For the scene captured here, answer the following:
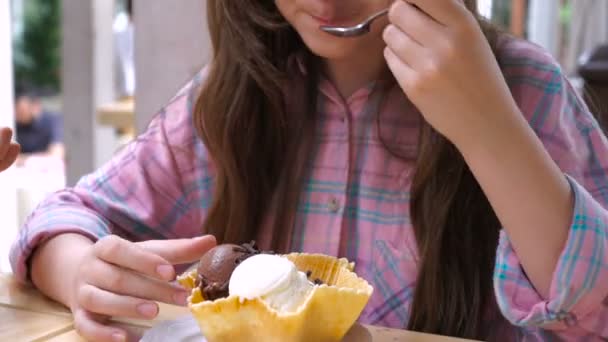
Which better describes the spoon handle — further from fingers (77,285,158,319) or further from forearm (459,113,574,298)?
fingers (77,285,158,319)

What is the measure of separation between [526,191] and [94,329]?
0.47 metres

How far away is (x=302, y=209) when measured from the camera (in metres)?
1.19

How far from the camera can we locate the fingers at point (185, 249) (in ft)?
2.89

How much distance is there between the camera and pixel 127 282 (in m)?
0.88

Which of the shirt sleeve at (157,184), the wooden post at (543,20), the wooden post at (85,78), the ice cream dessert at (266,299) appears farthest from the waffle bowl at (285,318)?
the wooden post at (543,20)

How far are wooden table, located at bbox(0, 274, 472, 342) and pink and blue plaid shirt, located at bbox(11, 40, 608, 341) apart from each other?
3.1 inches

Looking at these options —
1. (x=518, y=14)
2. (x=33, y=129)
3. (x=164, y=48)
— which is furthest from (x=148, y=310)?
(x=518, y=14)

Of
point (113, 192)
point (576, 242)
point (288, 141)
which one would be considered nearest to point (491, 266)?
point (576, 242)

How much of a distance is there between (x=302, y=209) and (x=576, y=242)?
47cm

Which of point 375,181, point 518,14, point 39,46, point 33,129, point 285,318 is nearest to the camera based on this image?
point 285,318

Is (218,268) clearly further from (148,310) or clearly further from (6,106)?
(6,106)

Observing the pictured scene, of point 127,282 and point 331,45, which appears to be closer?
point 127,282

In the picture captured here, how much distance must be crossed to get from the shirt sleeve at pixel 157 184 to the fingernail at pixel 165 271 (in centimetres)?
34

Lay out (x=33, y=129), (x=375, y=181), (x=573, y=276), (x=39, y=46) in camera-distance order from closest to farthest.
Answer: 1. (x=573, y=276)
2. (x=375, y=181)
3. (x=33, y=129)
4. (x=39, y=46)
